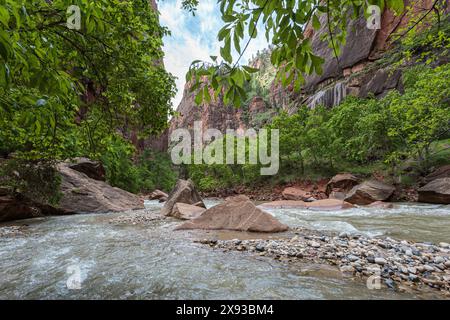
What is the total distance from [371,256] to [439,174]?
593 inches

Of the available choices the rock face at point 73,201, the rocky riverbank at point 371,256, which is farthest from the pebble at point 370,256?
the rock face at point 73,201

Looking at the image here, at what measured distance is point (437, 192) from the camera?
12680 millimetres

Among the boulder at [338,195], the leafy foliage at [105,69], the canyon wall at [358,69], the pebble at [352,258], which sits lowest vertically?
the pebble at [352,258]

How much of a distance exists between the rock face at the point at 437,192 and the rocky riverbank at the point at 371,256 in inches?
370

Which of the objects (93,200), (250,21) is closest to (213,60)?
(250,21)

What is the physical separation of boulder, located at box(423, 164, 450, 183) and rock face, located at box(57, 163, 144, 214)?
1723cm

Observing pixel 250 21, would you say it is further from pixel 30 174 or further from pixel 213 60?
pixel 30 174

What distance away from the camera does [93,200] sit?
41.2 ft

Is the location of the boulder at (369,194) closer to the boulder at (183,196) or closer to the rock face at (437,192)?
the rock face at (437,192)

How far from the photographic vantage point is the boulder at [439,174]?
48.4 ft

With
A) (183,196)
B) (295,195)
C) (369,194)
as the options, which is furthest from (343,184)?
(183,196)

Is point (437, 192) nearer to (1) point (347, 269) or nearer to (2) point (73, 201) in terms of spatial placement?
(1) point (347, 269)

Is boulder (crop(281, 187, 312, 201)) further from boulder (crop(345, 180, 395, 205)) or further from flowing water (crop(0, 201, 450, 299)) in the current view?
flowing water (crop(0, 201, 450, 299))
